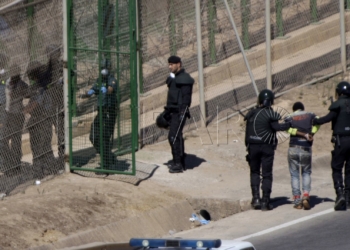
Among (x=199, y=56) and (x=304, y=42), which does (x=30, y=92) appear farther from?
(x=304, y=42)

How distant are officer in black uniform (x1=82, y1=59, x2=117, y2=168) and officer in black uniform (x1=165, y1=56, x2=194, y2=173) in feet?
3.49

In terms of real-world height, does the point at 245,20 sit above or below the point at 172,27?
above

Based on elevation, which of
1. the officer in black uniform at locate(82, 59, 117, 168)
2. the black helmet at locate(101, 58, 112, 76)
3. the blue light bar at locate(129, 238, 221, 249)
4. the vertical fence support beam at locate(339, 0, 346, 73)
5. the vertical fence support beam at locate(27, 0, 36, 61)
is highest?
the vertical fence support beam at locate(339, 0, 346, 73)

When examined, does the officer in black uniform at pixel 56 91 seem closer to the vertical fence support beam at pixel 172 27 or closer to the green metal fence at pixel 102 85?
the green metal fence at pixel 102 85

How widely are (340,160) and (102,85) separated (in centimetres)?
374

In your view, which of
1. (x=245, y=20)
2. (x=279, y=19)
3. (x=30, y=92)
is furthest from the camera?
(x=279, y=19)

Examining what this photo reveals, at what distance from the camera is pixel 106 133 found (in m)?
13.7

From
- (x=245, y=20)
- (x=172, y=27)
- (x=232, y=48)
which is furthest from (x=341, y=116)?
(x=245, y=20)

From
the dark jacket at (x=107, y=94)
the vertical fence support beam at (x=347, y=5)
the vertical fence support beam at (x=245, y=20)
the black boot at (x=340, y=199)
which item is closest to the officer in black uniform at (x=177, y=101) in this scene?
the dark jacket at (x=107, y=94)

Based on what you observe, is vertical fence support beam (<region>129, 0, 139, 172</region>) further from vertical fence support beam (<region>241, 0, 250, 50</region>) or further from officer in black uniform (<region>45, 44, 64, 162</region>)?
vertical fence support beam (<region>241, 0, 250, 50</region>)

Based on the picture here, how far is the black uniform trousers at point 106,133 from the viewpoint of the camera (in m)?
13.6

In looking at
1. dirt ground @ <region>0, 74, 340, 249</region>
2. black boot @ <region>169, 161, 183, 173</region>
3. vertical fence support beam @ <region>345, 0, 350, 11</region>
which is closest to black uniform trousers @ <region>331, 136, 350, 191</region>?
dirt ground @ <region>0, 74, 340, 249</region>

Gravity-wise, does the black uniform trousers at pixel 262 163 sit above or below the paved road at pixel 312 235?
above

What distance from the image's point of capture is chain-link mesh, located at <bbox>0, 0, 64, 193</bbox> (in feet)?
41.4
